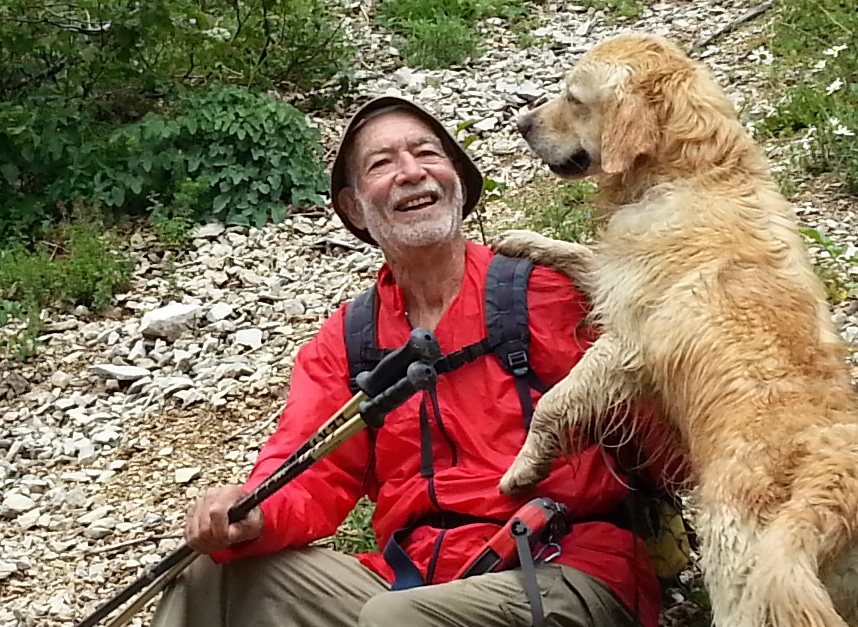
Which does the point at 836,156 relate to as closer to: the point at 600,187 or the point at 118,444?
the point at 600,187

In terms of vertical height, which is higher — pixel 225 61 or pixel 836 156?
pixel 225 61

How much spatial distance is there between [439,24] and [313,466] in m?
8.06

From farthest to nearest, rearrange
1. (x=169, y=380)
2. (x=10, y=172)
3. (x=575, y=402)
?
(x=10, y=172) → (x=169, y=380) → (x=575, y=402)

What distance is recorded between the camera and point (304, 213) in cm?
804

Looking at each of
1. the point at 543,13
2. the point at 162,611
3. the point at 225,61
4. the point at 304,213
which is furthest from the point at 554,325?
the point at 543,13

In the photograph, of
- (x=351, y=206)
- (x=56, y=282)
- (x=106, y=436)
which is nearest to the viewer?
(x=351, y=206)

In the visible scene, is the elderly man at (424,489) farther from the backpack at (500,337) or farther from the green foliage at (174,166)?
the green foliage at (174,166)

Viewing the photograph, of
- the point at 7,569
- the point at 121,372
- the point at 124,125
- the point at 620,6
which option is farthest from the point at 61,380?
the point at 620,6

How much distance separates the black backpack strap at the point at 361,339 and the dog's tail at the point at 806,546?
1377 mm

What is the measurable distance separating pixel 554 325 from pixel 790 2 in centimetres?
667

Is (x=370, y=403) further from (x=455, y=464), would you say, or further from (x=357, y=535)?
(x=357, y=535)

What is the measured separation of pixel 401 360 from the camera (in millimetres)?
2812

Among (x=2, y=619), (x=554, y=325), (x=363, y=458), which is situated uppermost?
(x=554, y=325)

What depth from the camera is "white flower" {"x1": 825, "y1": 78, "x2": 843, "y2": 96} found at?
6.71 m
